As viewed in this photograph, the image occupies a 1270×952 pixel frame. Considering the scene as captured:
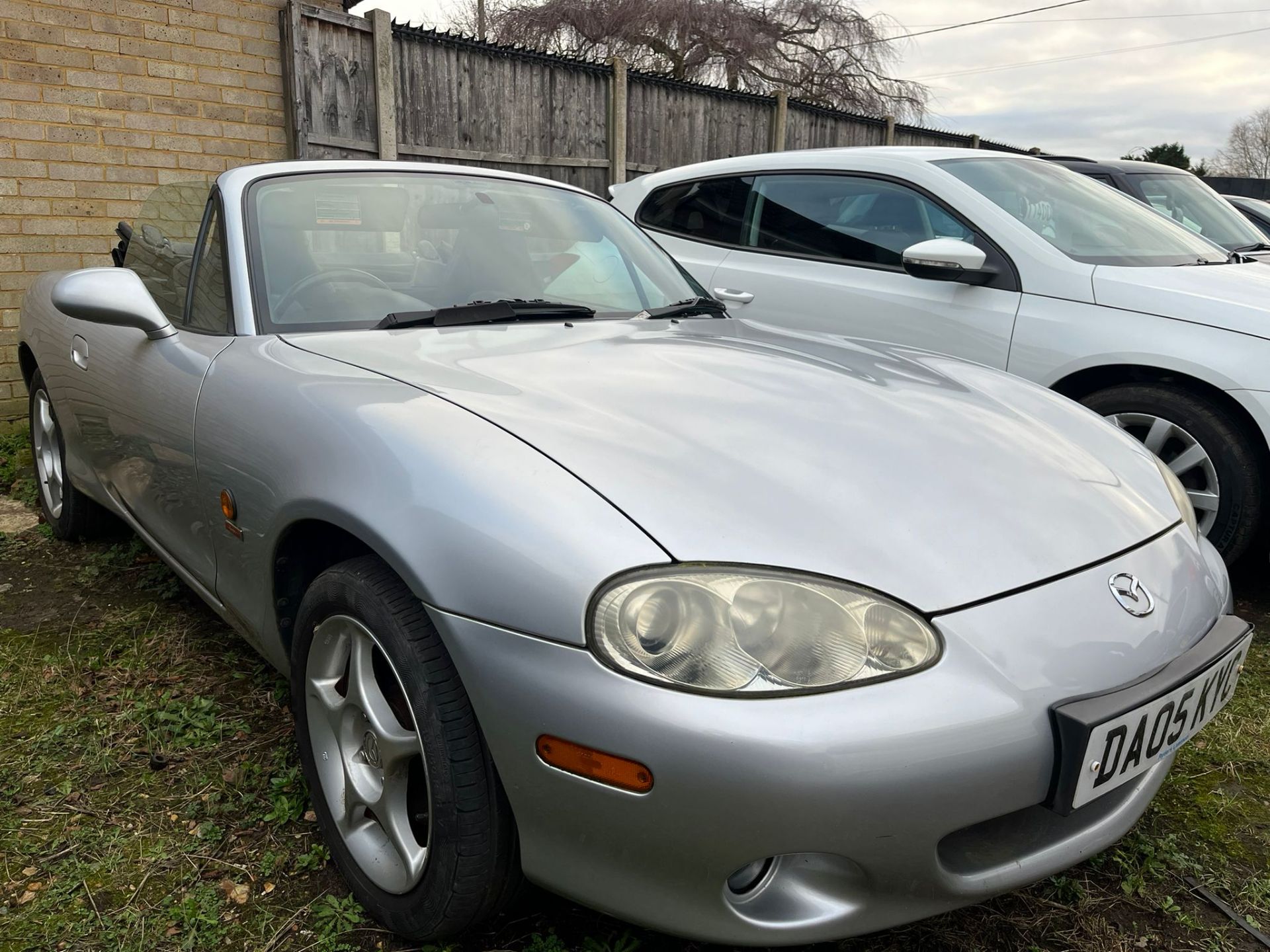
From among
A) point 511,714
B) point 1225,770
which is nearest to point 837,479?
point 511,714

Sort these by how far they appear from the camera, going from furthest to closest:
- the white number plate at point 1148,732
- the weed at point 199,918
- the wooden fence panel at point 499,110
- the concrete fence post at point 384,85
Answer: the wooden fence panel at point 499,110
the concrete fence post at point 384,85
the weed at point 199,918
the white number plate at point 1148,732

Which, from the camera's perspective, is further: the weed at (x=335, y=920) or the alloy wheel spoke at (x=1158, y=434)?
the alloy wheel spoke at (x=1158, y=434)

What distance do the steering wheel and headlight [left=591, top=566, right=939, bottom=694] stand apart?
1.40m

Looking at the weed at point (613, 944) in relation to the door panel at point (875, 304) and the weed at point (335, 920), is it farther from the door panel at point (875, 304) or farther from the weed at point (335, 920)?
the door panel at point (875, 304)

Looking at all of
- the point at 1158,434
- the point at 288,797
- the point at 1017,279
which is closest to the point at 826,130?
the point at 1017,279

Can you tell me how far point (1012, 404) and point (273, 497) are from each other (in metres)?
1.56

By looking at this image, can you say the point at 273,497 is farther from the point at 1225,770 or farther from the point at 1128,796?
the point at 1225,770

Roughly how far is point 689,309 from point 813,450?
1202 millimetres

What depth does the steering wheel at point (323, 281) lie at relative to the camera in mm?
2289

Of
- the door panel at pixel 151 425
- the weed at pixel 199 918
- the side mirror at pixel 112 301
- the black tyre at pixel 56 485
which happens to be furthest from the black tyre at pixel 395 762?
the black tyre at pixel 56 485

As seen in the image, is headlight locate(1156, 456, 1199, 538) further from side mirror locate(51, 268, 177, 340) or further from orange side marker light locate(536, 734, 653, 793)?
side mirror locate(51, 268, 177, 340)

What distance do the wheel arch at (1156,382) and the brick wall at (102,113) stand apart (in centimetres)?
514

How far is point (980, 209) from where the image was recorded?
380cm

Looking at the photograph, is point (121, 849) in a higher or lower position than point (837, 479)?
lower
